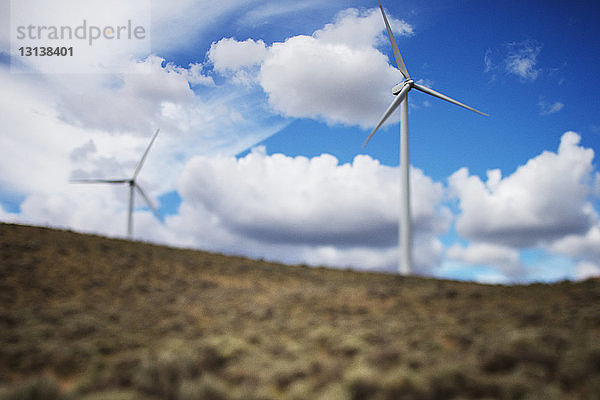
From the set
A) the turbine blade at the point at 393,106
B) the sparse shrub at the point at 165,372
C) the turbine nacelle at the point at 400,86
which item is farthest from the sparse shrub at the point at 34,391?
the turbine nacelle at the point at 400,86

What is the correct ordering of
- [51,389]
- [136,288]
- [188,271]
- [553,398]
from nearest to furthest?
[553,398]
[51,389]
[136,288]
[188,271]

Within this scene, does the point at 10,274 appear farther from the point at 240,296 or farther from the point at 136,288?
the point at 240,296

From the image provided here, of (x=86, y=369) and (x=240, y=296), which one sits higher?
(x=240, y=296)

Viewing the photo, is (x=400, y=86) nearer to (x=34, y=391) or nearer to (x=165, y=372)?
(x=165, y=372)

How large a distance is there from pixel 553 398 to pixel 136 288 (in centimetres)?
1833

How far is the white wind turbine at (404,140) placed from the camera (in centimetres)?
2636

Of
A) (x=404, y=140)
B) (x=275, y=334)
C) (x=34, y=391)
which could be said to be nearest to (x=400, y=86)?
(x=404, y=140)

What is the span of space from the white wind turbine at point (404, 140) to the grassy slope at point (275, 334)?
8.61ft

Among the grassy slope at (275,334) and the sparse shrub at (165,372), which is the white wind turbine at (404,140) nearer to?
the grassy slope at (275,334)

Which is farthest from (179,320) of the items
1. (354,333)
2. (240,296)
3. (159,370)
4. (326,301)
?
(354,333)

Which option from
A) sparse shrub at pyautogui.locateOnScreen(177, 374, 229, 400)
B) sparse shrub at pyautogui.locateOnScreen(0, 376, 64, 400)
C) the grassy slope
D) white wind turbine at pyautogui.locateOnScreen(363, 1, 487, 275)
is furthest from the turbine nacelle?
sparse shrub at pyautogui.locateOnScreen(0, 376, 64, 400)

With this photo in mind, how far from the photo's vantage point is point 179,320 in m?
17.3

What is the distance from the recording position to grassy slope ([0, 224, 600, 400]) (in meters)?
11.0

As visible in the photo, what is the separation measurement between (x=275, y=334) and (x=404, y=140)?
19.1m
